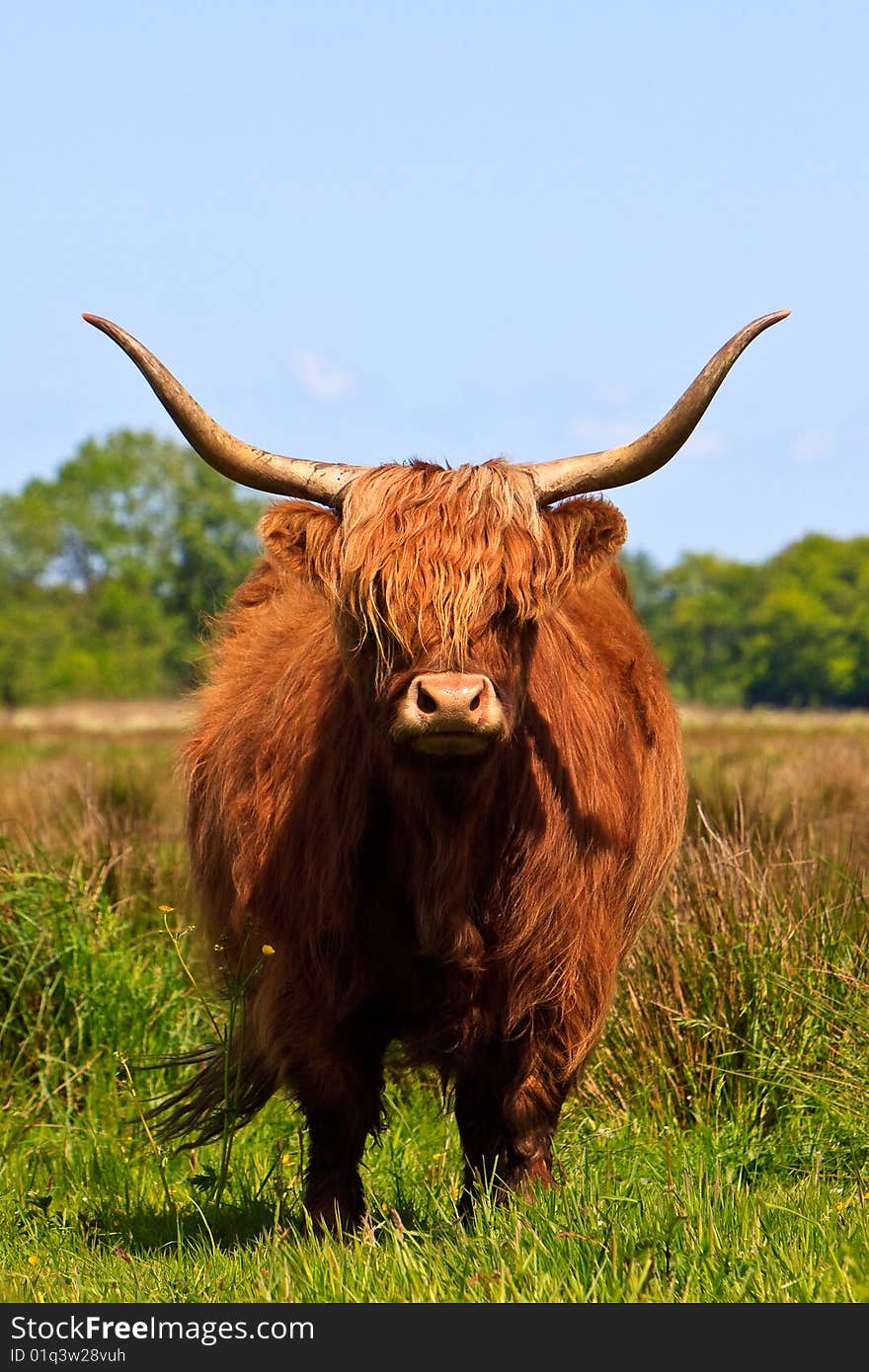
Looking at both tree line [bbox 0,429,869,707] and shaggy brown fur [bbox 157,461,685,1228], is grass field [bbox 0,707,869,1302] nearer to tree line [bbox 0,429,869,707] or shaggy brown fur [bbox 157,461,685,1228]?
shaggy brown fur [bbox 157,461,685,1228]

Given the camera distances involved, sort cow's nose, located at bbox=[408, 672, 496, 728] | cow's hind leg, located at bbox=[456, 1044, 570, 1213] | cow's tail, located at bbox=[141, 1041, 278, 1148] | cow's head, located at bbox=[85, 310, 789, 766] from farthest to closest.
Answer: cow's tail, located at bbox=[141, 1041, 278, 1148] → cow's hind leg, located at bbox=[456, 1044, 570, 1213] → cow's head, located at bbox=[85, 310, 789, 766] → cow's nose, located at bbox=[408, 672, 496, 728]

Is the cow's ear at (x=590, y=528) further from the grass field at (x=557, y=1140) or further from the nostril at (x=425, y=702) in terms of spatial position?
the grass field at (x=557, y=1140)

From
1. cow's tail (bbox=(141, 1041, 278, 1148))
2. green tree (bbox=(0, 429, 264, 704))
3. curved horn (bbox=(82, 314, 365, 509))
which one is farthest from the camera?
green tree (bbox=(0, 429, 264, 704))

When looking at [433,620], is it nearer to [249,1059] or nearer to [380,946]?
[380,946]

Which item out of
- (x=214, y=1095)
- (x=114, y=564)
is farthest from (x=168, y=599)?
(x=214, y=1095)

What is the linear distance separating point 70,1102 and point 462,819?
1989 mm

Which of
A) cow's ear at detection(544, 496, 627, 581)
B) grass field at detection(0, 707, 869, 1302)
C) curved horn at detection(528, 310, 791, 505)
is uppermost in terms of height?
curved horn at detection(528, 310, 791, 505)

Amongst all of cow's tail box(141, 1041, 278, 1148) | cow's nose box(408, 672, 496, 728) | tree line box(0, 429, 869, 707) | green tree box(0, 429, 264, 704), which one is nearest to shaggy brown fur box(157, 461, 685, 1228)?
cow's nose box(408, 672, 496, 728)

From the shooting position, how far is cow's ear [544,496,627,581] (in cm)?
374

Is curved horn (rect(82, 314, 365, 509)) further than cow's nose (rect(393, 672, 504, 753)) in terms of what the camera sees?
Yes

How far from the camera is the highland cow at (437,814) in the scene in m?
3.51

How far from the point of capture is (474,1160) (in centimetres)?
394

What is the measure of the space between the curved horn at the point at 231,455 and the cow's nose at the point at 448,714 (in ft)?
2.36
